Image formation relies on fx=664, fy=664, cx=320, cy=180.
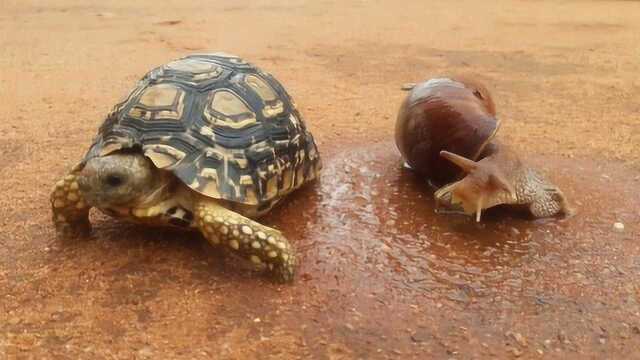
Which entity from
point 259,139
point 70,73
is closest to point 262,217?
point 259,139

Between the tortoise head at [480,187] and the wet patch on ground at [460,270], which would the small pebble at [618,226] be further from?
the tortoise head at [480,187]

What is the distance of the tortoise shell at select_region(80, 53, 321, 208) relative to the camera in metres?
2.94

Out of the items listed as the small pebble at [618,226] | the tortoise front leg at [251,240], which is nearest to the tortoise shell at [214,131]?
the tortoise front leg at [251,240]

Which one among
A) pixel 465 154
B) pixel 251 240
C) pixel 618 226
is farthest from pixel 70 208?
pixel 618 226

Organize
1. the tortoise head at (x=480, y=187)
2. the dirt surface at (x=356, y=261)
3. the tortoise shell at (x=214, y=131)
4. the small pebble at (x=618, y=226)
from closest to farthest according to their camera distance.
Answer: the dirt surface at (x=356, y=261)
the tortoise shell at (x=214, y=131)
the tortoise head at (x=480, y=187)
the small pebble at (x=618, y=226)

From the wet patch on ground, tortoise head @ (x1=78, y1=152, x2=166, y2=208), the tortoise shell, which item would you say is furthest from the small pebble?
tortoise head @ (x1=78, y1=152, x2=166, y2=208)

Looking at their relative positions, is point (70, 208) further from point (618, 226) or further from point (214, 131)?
point (618, 226)

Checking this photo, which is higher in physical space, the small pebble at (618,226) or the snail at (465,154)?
the snail at (465,154)

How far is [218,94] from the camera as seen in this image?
3.21 metres

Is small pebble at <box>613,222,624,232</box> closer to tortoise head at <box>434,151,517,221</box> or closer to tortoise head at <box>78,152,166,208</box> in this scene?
tortoise head at <box>434,151,517,221</box>

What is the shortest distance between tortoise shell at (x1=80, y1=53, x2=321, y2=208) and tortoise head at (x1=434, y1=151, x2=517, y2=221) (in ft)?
2.74

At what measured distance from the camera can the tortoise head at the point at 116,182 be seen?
2818mm

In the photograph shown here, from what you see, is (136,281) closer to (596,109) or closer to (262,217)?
(262,217)

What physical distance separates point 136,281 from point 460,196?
1510mm
